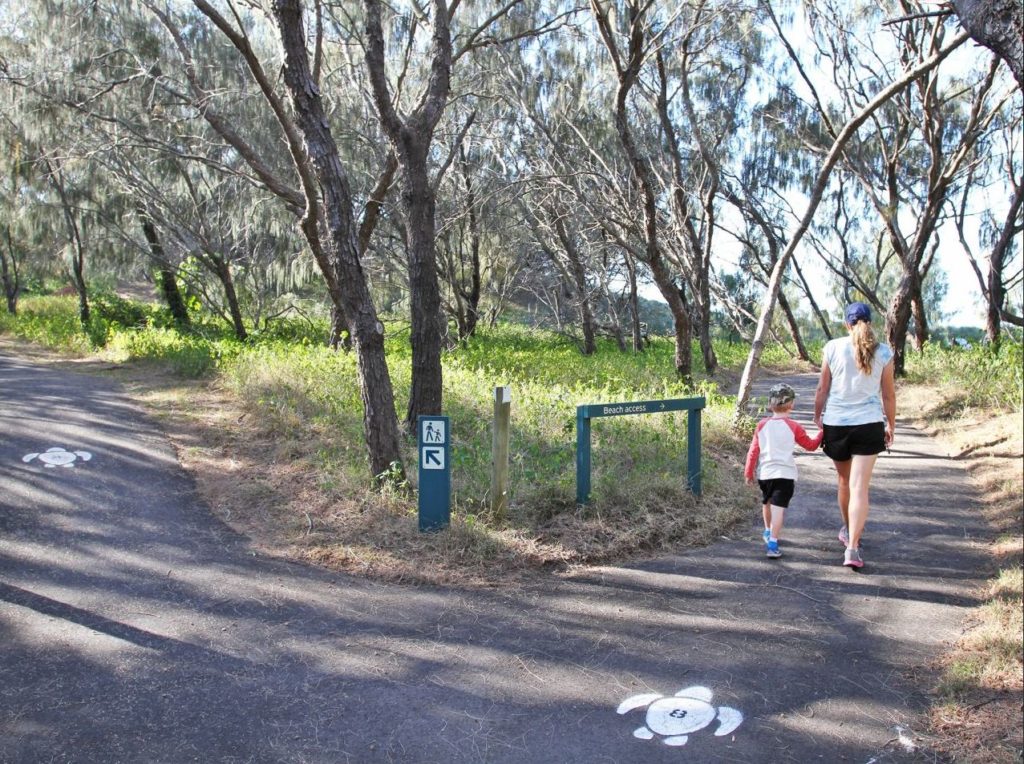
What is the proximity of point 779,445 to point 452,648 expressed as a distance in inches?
109

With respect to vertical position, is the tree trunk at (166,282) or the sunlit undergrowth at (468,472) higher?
the tree trunk at (166,282)

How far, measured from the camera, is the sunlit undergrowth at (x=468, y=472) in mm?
6020

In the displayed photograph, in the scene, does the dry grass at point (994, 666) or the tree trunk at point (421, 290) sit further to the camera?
the tree trunk at point (421, 290)


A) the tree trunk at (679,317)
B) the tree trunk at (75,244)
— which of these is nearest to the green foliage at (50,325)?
the tree trunk at (75,244)

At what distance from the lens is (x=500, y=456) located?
6.30m

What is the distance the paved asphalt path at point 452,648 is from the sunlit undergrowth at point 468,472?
37 centimetres

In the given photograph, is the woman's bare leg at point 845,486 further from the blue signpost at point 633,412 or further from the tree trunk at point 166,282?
the tree trunk at point 166,282

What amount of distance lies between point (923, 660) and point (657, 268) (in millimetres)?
9488

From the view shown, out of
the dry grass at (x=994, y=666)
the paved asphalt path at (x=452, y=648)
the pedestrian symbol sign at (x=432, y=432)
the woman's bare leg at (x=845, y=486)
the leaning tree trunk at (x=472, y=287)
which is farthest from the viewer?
the leaning tree trunk at (x=472, y=287)

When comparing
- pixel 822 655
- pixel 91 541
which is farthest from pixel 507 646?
pixel 91 541

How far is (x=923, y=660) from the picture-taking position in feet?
14.0

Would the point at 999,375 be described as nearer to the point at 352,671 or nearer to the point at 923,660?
the point at 923,660

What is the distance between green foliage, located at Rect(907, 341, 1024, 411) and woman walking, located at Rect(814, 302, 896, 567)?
11.0ft

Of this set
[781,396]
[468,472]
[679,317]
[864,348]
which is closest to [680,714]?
[781,396]
